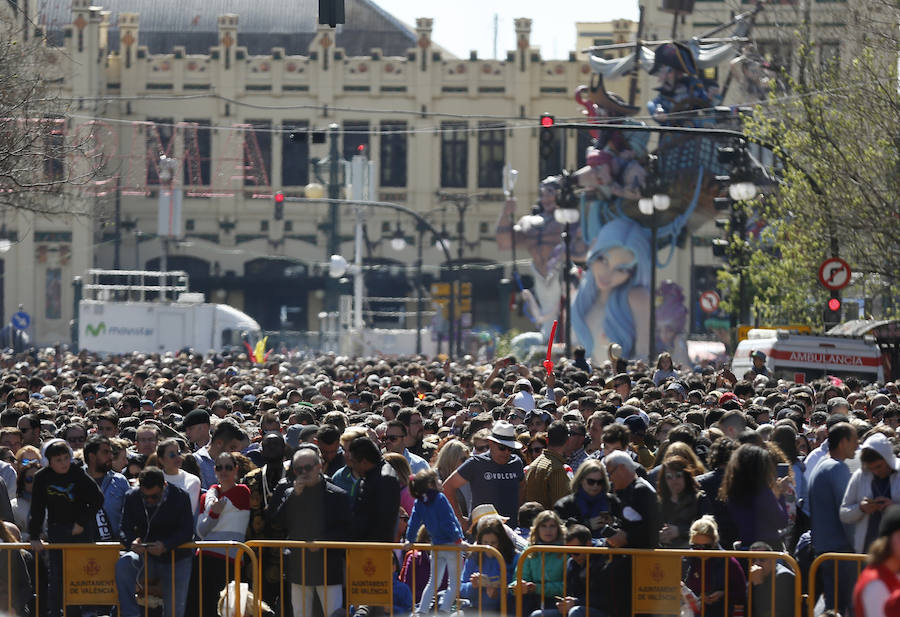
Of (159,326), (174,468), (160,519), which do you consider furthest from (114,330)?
(160,519)

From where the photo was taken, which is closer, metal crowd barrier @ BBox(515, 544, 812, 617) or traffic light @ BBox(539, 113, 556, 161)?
metal crowd barrier @ BBox(515, 544, 812, 617)

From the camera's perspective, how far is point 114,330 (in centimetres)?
5212

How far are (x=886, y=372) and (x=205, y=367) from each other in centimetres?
1263

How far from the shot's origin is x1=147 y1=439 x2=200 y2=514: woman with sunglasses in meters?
10.9

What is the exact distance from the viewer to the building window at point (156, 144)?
219ft

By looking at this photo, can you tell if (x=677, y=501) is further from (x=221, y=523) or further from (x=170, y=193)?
(x=170, y=193)

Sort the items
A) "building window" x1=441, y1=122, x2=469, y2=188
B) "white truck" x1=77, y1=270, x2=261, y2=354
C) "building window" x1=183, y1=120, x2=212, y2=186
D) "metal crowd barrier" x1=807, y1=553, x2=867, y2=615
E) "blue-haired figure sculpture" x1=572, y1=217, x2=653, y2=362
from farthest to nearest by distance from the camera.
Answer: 1. "building window" x1=441, y1=122, x2=469, y2=188
2. "building window" x1=183, y1=120, x2=212, y2=186
3. "white truck" x1=77, y1=270, x2=261, y2=354
4. "blue-haired figure sculpture" x1=572, y1=217, x2=653, y2=362
5. "metal crowd barrier" x1=807, y1=553, x2=867, y2=615

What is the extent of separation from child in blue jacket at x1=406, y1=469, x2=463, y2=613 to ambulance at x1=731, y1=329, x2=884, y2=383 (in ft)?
47.9

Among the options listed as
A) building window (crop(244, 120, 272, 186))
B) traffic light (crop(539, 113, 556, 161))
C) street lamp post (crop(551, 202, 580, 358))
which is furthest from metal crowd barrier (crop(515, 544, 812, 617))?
building window (crop(244, 120, 272, 186))

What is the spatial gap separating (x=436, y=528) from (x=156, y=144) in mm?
58564

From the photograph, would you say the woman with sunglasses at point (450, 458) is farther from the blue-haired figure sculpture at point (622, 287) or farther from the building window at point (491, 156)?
the building window at point (491, 156)

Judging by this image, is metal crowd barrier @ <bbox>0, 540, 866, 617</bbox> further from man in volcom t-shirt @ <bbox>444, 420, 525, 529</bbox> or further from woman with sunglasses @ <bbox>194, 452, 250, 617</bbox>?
man in volcom t-shirt @ <bbox>444, 420, 525, 529</bbox>

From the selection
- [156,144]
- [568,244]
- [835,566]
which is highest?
[156,144]

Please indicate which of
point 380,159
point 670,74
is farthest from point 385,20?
point 670,74
